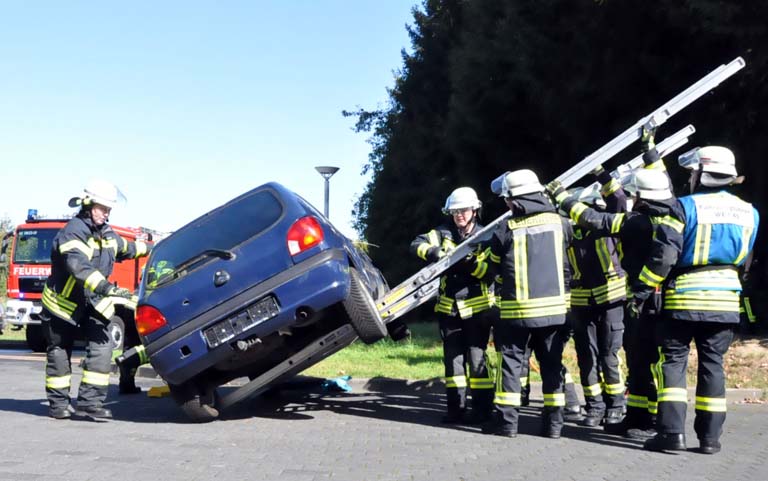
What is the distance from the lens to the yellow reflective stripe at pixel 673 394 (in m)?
6.57

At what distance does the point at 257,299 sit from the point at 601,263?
2.98 m

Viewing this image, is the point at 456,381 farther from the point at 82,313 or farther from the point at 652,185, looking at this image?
the point at 82,313

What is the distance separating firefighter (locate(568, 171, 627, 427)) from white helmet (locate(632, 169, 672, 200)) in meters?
0.88

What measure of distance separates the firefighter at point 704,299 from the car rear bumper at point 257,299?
2435mm

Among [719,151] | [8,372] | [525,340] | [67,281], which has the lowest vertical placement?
[8,372]

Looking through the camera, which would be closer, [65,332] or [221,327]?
[221,327]

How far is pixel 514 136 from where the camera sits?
69.8ft

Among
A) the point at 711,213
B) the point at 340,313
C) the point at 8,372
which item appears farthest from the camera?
the point at 8,372

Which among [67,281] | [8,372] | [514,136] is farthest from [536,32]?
[67,281]

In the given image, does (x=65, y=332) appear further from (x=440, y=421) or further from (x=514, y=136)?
(x=514, y=136)

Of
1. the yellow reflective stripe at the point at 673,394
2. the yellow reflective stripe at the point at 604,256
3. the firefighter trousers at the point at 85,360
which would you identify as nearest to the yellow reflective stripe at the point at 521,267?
the yellow reflective stripe at the point at 604,256

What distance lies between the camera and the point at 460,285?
26.7ft

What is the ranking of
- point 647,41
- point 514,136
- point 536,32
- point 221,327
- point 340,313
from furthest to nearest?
point 514,136, point 536,32, point 647,41, point 340,313, point 221,327

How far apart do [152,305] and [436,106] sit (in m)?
24.9
